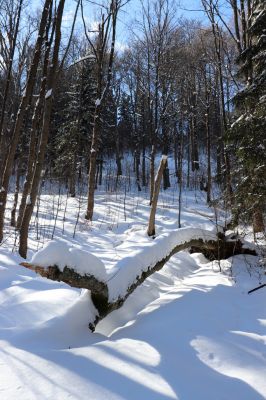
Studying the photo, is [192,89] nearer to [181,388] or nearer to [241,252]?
[241,252]

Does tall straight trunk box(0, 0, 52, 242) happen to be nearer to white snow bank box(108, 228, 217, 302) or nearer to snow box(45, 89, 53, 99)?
snow box(45, 89, 53, 99)

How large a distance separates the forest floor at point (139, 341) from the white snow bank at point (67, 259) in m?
0.52

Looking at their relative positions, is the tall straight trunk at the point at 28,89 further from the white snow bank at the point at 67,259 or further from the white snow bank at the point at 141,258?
the white snow bank at the point at 67,259

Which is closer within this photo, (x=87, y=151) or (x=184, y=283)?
(x=184, y=283)

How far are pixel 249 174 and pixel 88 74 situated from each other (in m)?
20.8

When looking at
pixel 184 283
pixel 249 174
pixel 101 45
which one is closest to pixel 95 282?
pixel 184 283

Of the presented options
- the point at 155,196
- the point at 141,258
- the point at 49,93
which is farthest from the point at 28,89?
the point at 141,258

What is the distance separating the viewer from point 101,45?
15945 millimetres

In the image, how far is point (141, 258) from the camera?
5.86m

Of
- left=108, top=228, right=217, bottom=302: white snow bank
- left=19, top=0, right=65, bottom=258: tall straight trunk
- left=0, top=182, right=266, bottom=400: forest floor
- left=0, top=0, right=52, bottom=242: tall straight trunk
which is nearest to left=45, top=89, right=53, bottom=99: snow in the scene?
left=19, top=0, right=65, bottom=258: tall straight trunk

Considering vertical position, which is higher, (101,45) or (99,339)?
(101,45)

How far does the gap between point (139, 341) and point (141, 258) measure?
202cm

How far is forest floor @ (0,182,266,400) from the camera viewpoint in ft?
9.64

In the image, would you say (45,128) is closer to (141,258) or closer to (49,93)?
(49,93)
